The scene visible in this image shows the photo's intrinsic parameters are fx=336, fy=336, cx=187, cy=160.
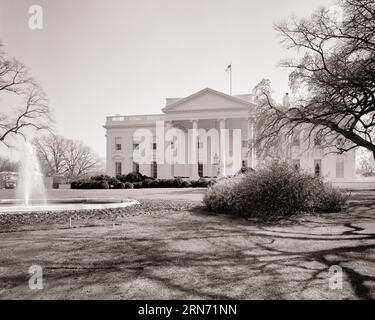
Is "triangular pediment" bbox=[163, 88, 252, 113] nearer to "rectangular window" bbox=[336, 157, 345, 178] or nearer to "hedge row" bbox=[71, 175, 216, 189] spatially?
"hedge row" bbox=[71, 175, 216, 189]

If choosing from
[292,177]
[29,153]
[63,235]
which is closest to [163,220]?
[63,235]

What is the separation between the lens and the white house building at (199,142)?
45.5 metres

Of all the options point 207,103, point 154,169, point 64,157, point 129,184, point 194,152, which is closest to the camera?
point 129,184

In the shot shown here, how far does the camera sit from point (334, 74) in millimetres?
15336

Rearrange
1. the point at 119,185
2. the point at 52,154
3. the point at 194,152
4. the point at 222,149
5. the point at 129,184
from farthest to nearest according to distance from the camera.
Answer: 1. the point at 52,154
2. the point at 194,152
3. the point at 222,149
4. the point at 129,184
5. the point at 119,185

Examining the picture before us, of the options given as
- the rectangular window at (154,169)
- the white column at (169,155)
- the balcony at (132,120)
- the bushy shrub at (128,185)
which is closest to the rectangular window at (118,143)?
the balcony at (132,120)

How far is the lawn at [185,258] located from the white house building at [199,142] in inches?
1309

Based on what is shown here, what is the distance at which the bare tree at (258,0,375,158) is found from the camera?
13914mm

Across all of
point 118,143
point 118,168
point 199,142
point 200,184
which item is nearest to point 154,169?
point 118,168

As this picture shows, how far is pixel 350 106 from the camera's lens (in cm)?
1692

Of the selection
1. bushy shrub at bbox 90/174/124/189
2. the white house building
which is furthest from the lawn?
the white house building

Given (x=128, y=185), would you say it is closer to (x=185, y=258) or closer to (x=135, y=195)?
(x=135, y=195)

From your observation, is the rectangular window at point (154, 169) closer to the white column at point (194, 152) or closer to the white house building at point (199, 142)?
the white house building at point (199, 142)

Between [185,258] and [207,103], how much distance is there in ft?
138
